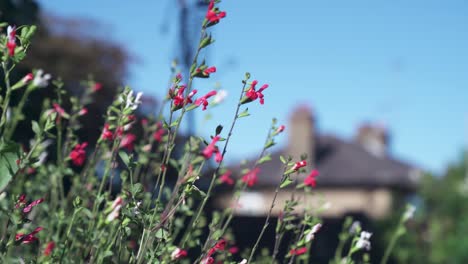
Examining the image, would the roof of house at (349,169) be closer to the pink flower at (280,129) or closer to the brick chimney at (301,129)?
the brick chimney at (301,129)

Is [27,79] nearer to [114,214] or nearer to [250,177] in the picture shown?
[114,214]

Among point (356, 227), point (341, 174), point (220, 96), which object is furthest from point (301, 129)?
point (220, 96)

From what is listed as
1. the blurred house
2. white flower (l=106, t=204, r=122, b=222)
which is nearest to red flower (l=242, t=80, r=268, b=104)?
white flower (l=106, t=204, r=122, b=222)

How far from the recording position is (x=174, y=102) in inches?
86.7

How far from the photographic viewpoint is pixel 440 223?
23406 mm

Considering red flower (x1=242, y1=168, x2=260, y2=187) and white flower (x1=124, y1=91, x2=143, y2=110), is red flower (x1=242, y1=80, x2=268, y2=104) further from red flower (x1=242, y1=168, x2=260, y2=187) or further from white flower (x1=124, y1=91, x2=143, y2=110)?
red flower (x1=242, y1=168, x2=260, y2=187)

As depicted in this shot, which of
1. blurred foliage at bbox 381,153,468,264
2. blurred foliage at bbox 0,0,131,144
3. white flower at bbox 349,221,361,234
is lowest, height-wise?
blurred foliage at bbox 381,153,468,264

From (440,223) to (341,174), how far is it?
749 cm

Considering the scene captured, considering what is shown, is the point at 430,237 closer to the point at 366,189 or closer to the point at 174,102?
the point at 366,189

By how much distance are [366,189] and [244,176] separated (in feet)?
88.8

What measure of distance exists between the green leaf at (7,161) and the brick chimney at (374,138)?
105 ft

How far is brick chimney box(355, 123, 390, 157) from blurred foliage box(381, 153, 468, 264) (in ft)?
22.2

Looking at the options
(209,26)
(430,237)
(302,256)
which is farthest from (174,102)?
(430,237)

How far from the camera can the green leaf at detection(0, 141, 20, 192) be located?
2109 millimetres
